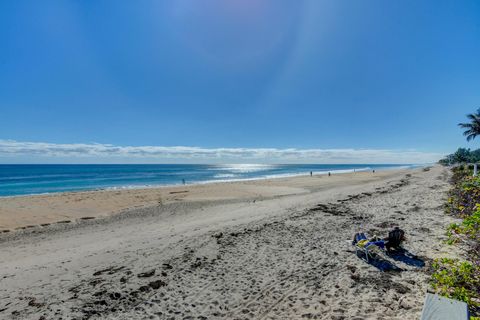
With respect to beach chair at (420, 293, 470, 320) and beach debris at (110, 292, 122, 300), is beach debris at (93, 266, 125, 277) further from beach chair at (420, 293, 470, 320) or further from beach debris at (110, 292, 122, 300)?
beach chair at (420, 293, 470, 320)

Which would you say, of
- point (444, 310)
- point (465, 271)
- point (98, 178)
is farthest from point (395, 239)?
point (98, 178)

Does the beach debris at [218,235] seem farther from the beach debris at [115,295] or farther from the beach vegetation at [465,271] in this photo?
the beach vegetation at [465,271]

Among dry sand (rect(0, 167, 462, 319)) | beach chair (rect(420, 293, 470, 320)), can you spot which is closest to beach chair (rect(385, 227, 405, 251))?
dry sand (rect(0, 167, 462, 319))

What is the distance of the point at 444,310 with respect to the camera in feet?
8.46

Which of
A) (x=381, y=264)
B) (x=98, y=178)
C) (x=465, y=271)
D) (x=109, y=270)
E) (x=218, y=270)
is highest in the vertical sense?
(x=465, y=271)

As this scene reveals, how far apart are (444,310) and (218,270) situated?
4222 mm

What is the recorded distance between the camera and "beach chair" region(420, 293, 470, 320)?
2480 mm

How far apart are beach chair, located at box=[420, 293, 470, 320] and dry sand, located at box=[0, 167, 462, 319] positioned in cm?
124

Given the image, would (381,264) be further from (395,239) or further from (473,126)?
(473,126)

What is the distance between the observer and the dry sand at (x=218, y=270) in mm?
4125

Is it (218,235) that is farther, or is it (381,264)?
(218,235)

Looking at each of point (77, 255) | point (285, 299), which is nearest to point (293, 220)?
point (285, 299)

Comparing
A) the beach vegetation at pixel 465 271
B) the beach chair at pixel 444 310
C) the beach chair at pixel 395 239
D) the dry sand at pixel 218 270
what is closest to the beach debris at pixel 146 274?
the dry sand at pixel 218 270

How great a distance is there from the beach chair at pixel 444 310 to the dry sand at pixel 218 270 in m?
1.24
